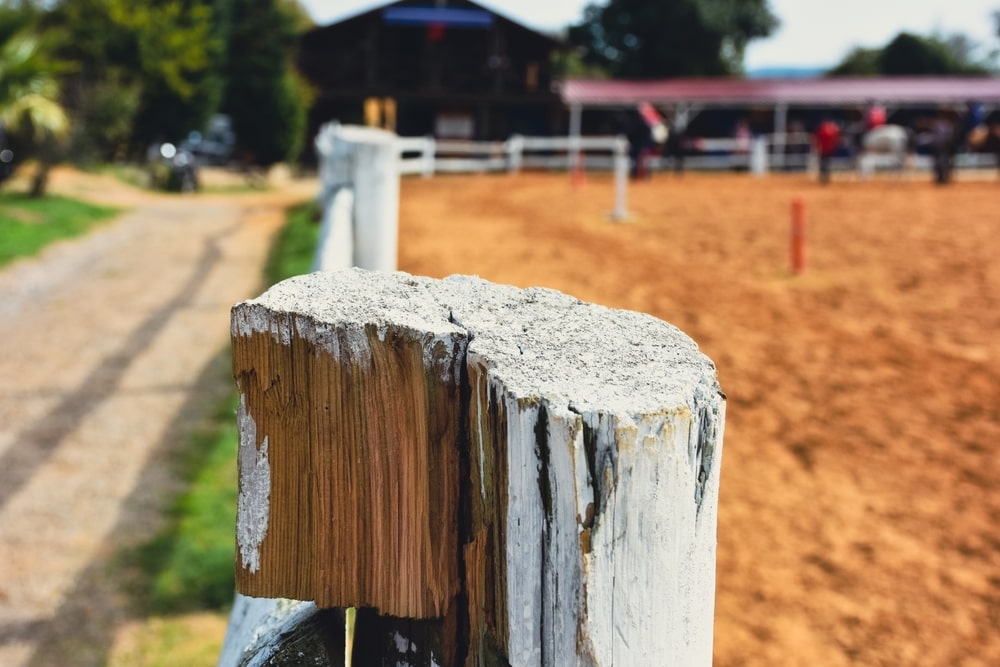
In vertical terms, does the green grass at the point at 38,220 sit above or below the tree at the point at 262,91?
below

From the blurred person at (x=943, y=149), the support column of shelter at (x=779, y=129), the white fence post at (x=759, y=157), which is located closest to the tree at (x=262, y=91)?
the white fence post at (x=759, y=157)

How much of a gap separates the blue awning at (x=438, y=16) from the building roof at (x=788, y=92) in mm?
3088

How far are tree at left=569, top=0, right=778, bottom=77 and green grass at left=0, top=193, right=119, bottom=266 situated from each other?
2739 centimetres

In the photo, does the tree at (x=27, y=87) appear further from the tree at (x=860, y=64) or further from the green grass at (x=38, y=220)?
the tree at (x=860, y=64)

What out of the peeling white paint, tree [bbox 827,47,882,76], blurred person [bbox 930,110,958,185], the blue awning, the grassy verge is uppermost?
tree [bbox 827,47,882,76]

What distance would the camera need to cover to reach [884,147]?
21.0 m

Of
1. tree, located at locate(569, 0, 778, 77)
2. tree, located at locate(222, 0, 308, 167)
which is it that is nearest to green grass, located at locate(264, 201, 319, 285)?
tree, located at locate(222, 0, 308, 167)

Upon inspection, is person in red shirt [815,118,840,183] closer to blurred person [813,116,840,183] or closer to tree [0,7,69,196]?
blurred person [813,116,840,183]

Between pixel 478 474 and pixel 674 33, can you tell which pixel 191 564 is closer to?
pixel 478 474

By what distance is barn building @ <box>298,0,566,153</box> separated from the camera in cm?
2944

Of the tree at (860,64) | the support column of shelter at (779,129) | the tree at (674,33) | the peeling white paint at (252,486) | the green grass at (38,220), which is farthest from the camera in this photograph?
the tree at (860,64)

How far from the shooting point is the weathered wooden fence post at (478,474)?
994 mm

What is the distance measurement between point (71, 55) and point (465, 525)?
2498cm

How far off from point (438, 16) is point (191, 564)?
26.6 metres
